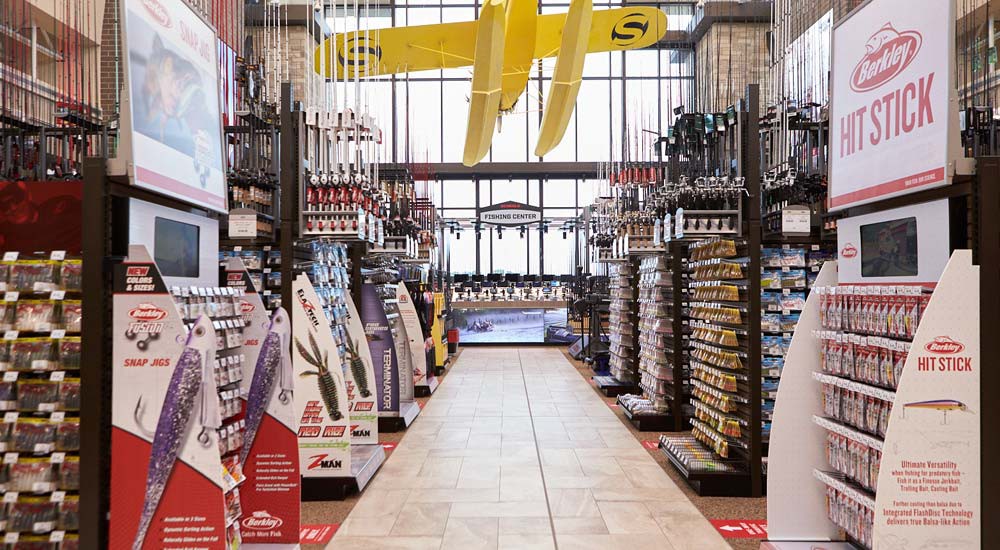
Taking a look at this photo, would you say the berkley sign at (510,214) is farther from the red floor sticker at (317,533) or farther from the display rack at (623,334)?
the red floor sticker at (317,533)

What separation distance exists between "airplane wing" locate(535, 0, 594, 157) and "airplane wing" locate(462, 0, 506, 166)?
595mm

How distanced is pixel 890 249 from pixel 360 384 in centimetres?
436

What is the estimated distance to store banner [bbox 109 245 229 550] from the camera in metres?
2.83

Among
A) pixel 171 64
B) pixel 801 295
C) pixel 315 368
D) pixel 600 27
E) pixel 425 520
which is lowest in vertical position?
pixel 425 520

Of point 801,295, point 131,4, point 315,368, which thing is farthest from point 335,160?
point 801,295

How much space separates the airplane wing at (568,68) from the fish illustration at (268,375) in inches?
168

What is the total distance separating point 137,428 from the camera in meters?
2.84

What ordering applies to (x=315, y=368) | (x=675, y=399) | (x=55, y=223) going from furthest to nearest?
(x=675, y=399) → (x=315, y=368) → (x=55, y=223)

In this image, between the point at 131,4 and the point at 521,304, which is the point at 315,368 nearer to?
the point at 131,4

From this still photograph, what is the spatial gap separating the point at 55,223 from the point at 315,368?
2364 millimetres

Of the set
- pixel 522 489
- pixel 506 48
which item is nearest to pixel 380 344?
pixel 522 489

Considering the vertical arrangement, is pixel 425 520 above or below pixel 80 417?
below

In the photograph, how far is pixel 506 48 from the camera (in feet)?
28.3

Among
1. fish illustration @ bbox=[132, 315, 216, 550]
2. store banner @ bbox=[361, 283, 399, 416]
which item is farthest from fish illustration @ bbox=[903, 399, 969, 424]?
store banner @ bbox=[361, 283, 399, 416]
